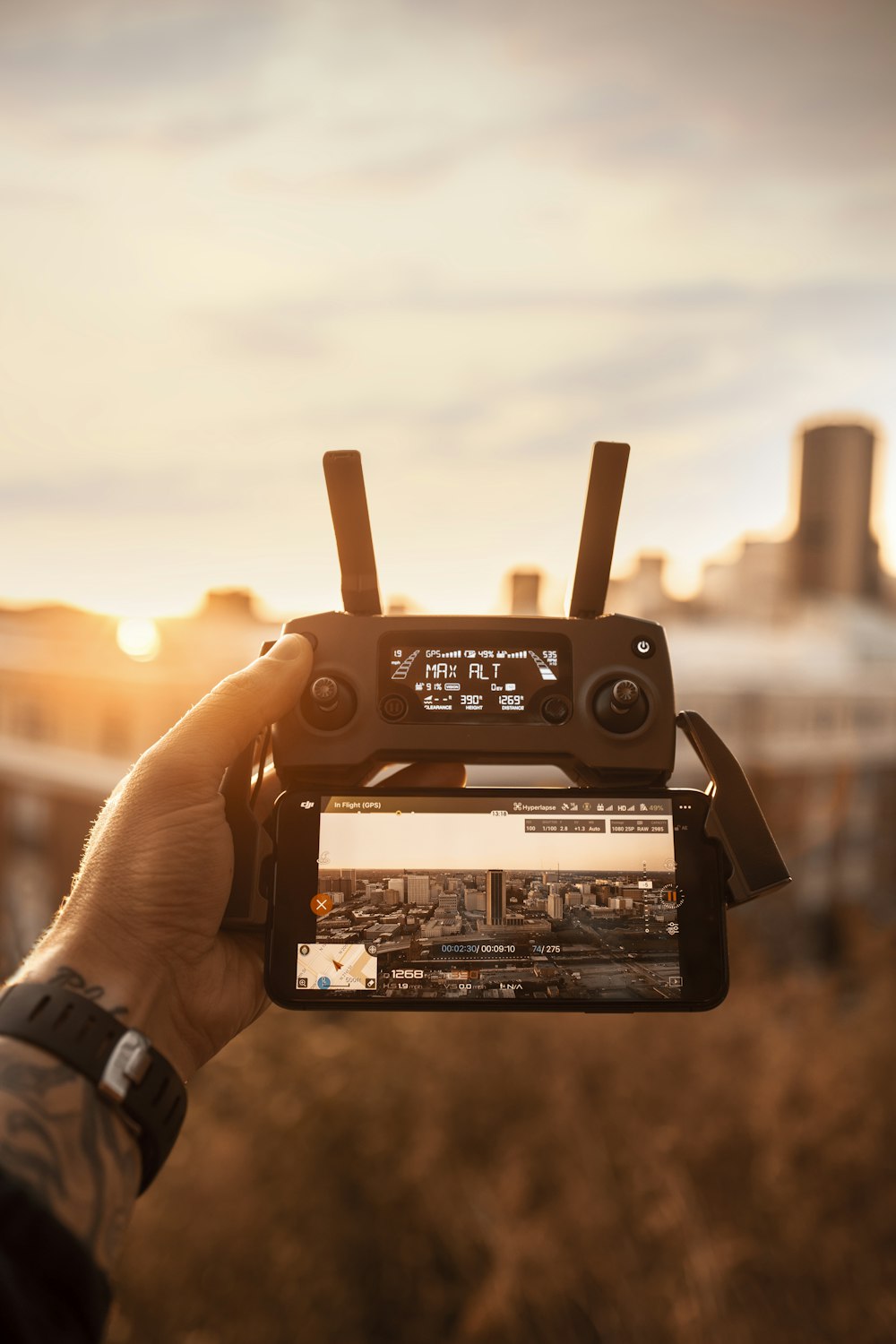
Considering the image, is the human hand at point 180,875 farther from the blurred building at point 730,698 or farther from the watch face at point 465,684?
the blurred building at point 730,698

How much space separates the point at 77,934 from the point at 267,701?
32cm

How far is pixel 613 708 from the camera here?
114 cm

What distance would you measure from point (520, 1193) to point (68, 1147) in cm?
327

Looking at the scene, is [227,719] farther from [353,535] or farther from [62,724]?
[62,724]

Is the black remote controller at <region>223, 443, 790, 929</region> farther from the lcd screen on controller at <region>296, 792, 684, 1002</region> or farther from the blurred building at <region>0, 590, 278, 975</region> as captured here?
the blurred building at <region>0, 590, 278, 975</region>

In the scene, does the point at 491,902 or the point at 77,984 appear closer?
the point at 77,984

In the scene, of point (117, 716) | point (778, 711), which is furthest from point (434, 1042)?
point (778, 711)

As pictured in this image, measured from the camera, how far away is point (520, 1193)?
3.66m

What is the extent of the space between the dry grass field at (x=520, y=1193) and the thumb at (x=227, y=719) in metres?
2.82

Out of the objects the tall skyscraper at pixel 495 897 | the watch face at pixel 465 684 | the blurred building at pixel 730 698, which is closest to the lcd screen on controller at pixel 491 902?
the tall skyscraper at pixel 495 897

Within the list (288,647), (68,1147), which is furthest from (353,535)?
(68,1147)

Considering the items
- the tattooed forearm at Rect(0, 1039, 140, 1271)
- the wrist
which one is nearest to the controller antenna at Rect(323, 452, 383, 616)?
the wrist

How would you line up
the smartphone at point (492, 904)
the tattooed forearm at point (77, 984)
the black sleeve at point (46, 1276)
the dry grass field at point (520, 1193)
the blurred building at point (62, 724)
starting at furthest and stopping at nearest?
the blurred building at point (62, 724), the dry grass field at point (520, 1193), the smartphone at point (492, 904), the tattooed forearm at point (77, 984), the black sleeve at point (46, 1276)

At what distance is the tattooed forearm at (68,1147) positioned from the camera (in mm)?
831
